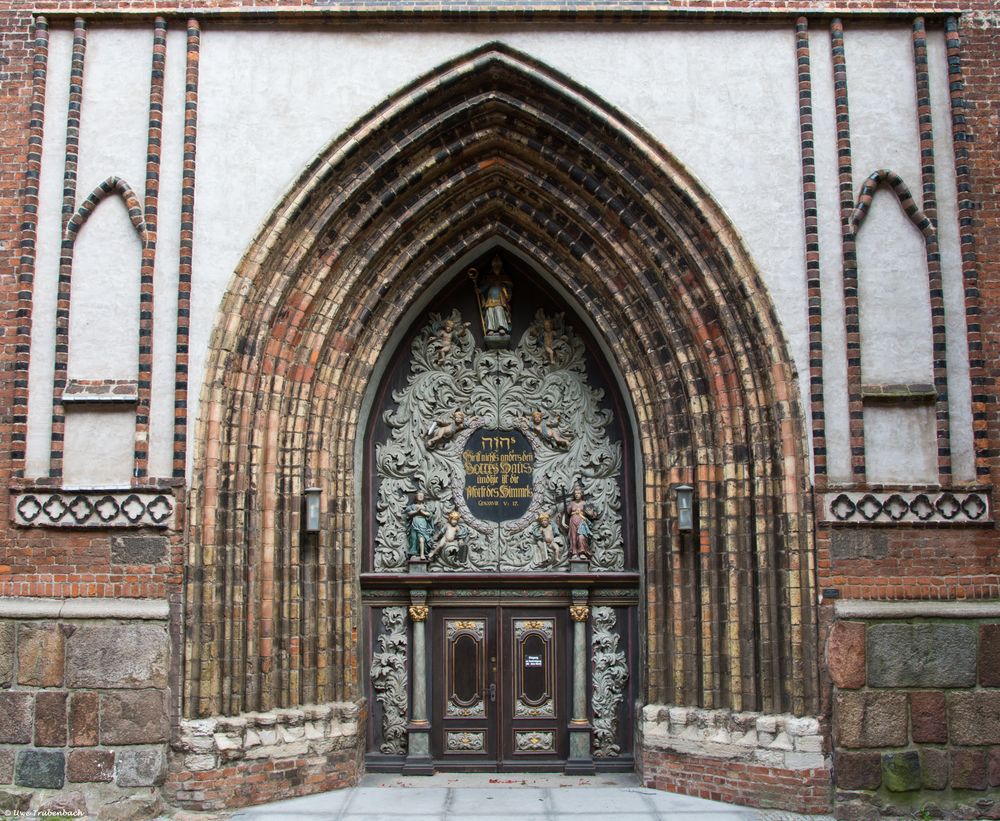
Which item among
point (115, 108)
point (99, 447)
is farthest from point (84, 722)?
point (115, 108)

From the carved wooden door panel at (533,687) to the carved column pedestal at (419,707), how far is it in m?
0.67

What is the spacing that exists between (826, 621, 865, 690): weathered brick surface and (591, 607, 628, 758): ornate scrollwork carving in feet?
6.36

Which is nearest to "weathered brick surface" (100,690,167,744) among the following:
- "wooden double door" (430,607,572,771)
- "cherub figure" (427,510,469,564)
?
"wooden double door" (430,607,572,771)

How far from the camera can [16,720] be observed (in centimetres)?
748

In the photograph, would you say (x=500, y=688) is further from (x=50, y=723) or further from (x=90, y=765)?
(x=50, y=723)

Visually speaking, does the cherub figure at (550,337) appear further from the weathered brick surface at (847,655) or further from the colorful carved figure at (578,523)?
the weathered brick surface at (847,655)

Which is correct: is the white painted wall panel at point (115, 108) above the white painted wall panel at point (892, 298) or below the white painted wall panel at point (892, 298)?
above

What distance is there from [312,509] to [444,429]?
1465 millimetres

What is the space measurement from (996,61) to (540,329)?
174 inches

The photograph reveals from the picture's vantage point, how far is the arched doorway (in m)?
8.73

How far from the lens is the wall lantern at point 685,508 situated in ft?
26.6

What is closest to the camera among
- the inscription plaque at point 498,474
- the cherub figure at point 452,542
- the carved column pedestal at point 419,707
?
the carved column pedestal at point 419,707

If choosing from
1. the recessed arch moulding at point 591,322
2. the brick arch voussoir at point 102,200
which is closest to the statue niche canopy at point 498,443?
the recessed arch moulding at point 591,322

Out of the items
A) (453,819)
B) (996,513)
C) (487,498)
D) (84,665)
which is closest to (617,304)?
(487,498)
